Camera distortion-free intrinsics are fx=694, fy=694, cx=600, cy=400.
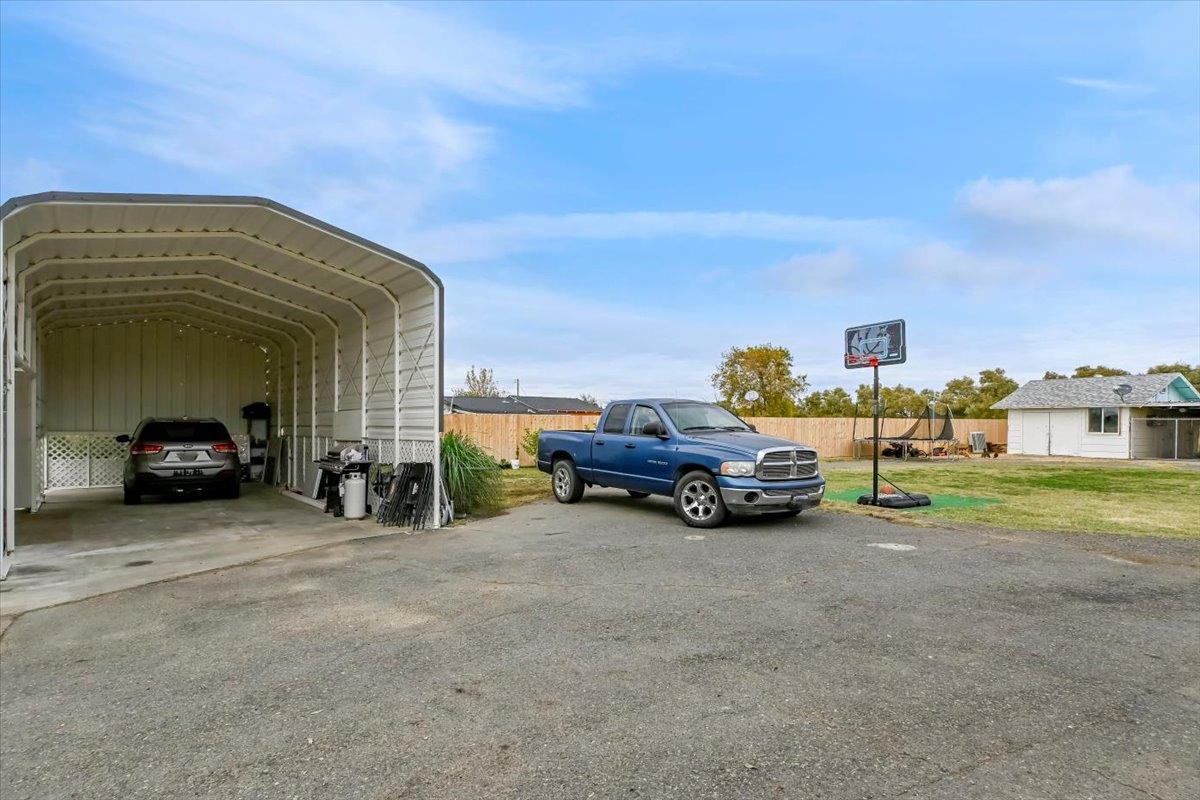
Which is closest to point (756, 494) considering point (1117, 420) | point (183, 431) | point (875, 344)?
point (875, 344)

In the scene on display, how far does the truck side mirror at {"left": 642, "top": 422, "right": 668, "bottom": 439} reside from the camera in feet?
33.4

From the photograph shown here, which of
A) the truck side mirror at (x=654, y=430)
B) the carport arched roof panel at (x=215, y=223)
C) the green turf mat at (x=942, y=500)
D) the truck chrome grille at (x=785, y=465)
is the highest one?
the carport arched roof panel at (x=215, y=223)

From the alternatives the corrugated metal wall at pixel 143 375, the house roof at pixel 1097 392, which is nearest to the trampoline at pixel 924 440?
the house roof at pixel 1097 392

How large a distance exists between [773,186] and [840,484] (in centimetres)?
728

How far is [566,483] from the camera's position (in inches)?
482

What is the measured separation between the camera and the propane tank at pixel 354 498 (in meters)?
11.3

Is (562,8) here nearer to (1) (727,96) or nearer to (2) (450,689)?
(1) (727,96)

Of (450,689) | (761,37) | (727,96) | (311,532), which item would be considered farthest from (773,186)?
(450,689)

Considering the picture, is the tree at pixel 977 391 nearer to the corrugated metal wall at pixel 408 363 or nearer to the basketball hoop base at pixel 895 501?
the basketball hoop base at pixel 895 501

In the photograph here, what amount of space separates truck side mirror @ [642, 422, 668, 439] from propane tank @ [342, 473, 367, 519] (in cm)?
472

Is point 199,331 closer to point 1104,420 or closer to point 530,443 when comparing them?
point 530,443

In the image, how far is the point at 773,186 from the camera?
16.7 metres

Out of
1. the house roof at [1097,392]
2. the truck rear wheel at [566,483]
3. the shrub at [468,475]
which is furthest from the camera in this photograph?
the house roof at [1097,392]

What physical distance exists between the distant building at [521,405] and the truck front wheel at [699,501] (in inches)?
1122
